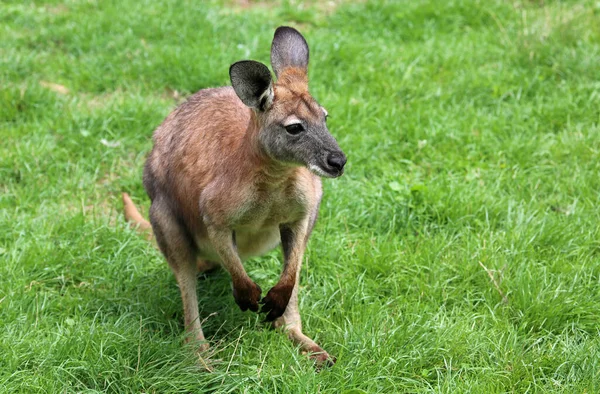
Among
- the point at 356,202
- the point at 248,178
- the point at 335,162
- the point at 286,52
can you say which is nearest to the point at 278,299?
the point at 248,178

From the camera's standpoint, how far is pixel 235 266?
130 inches

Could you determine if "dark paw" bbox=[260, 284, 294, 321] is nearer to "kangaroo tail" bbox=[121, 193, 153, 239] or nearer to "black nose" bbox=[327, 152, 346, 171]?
"black nose" bbox=[327, 152, 346, 171]

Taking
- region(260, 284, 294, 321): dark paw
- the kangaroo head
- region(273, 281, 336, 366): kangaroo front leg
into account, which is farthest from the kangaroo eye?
region(273, 281, 336, 366): kangaroo front leg

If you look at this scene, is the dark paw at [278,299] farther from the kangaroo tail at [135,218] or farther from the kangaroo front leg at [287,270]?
the kangaroo tail at [135,218]

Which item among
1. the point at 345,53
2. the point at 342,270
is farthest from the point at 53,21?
the point at 342,270

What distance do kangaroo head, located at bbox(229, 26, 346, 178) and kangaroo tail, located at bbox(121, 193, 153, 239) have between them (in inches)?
56.0

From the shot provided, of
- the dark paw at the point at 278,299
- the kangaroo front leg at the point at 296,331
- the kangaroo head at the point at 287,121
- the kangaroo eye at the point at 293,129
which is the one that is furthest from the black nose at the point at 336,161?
the kangaroo front leg at the point at 296,331

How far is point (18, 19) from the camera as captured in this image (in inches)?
272

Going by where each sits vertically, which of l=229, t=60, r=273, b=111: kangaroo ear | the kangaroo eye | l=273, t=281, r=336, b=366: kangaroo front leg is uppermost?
l=229, t=60, r=273, b=111: kangaroo ear

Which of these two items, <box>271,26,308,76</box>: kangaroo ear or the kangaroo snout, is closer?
the kangaroo snout

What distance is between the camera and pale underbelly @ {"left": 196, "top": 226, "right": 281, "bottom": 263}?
3.43 meters

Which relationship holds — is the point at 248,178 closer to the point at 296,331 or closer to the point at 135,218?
the point at 296,331

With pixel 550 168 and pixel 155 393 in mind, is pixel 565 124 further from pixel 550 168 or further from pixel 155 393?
pixel 155 393

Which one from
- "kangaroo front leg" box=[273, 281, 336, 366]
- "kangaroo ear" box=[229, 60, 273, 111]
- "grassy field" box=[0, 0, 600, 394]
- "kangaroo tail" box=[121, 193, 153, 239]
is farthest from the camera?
"kangaroo tail" box=[121, 193, 153, 239]
